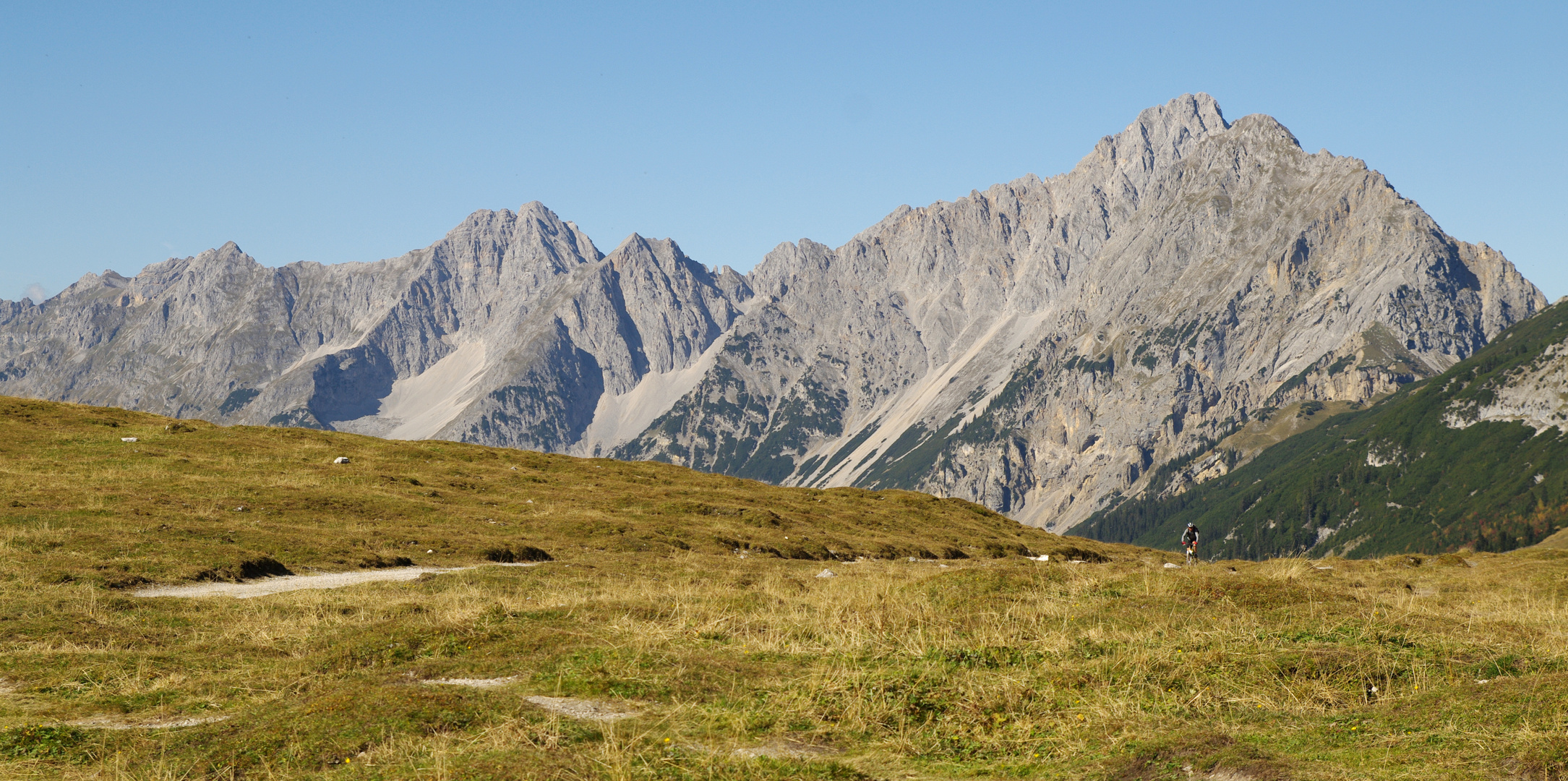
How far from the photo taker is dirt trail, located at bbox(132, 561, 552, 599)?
33.0 m

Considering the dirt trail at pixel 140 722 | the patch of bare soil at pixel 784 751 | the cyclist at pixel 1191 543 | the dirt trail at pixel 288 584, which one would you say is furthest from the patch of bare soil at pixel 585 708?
the cyclist at pixel 1191 543

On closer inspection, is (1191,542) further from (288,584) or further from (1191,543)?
(288,584)

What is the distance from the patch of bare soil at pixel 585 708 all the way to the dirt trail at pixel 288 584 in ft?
61.8

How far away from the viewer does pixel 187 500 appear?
162ft

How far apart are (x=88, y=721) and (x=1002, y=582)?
21.6 m

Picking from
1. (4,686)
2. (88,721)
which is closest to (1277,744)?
(88,721)

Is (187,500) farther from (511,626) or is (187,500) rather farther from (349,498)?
(511,626)

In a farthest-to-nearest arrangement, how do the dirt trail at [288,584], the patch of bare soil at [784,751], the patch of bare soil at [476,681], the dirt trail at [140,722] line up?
the dirt trail at [288,584], the patch of bare soil at [476,681], the dirt trail at [140,722], the patch of bare soil at [784,751]

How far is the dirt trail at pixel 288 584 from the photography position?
33.0 m

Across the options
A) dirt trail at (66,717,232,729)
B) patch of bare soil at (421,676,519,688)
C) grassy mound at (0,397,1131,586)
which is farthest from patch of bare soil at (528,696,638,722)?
grassy mound at (0,397,1131,586)

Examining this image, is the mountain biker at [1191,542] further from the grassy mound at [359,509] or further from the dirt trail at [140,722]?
the dirt trail at [140,722]

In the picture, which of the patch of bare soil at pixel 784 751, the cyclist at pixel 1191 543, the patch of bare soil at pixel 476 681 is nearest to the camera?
the patch of bare soil at pixel 784 751

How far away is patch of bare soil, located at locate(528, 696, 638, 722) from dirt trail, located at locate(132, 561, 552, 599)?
742 inches

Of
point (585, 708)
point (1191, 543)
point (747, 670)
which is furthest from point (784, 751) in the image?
point (1191, 543)
